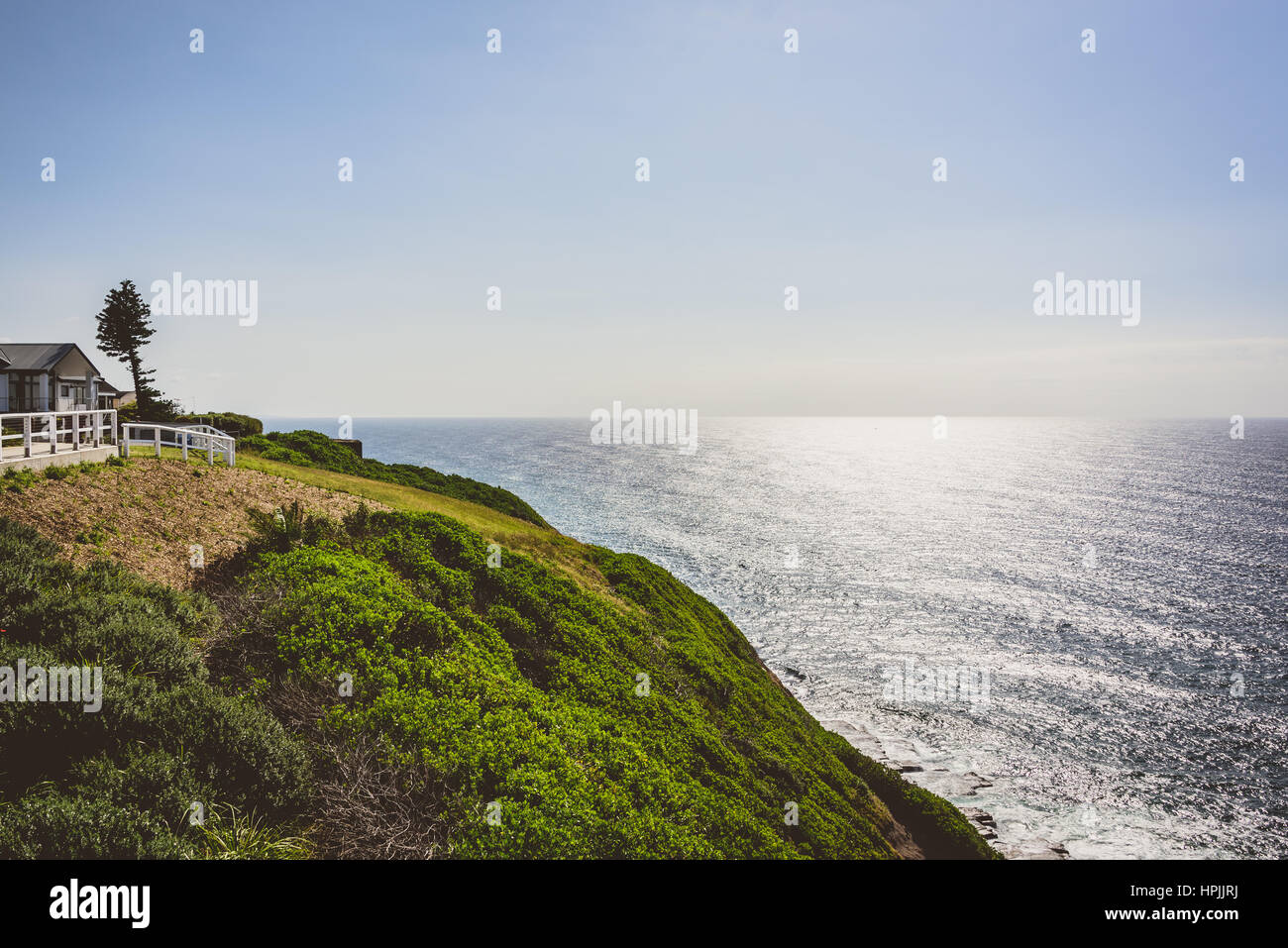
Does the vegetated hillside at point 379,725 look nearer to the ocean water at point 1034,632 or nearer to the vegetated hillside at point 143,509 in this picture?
the vegetated hillside at point 143,509

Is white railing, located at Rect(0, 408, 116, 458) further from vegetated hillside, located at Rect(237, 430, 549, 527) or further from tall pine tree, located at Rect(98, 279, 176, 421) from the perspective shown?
tall pine tree, located at Rect(98, 279, 176, 421)

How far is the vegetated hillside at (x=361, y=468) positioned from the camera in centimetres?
3591

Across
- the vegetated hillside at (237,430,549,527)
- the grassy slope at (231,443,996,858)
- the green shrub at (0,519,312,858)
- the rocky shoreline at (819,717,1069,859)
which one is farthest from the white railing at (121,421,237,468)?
the rocky shoreline at (819,717,1069,859)

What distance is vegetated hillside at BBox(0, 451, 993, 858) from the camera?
6922 millimetres

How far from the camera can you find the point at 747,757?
15625mm

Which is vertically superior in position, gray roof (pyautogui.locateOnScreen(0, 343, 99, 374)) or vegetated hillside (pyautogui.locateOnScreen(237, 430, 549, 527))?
gray roof (pyautogui.locateOnScreen(0, 343, 99, 374))

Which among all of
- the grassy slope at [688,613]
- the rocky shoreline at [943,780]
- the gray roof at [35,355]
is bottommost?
the rocky shoreline at [943,780]

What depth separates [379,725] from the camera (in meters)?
9.15

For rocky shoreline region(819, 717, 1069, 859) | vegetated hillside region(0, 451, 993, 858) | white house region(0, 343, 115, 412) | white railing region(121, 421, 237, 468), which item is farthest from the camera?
white house region(0, 343, 115, 412)

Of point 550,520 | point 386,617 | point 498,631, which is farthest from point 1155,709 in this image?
point 550,520

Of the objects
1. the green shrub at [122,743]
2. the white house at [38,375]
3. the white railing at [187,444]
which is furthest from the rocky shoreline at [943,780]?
the white house at [38,375]

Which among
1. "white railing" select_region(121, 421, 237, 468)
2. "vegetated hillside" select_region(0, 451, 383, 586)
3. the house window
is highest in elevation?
the house window

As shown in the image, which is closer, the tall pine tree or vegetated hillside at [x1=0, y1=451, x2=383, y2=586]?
vegetated hillside at [x1=0, y1=451, x2=383, y2=586]

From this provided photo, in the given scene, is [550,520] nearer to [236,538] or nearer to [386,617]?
[236,538]
